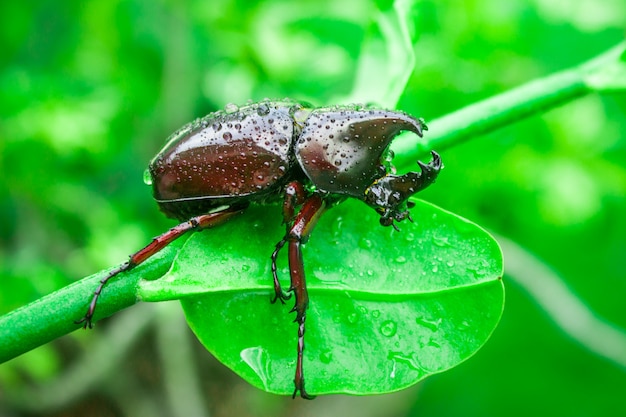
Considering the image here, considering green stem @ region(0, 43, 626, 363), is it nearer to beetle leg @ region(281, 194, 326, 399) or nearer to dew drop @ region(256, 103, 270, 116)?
beetle leg @ region(281, 194, 326, 399)

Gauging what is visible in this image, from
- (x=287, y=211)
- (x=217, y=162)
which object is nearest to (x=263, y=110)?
(x=217, y=162)

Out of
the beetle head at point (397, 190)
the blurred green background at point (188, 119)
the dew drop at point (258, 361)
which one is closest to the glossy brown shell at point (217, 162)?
the beetle head at point (397, 190)

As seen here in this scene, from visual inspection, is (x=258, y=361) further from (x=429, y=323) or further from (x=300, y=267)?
(x=429, y=323)

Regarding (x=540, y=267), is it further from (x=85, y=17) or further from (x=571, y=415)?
(x=85, y=17)

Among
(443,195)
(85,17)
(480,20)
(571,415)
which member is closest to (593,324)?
(443,195)

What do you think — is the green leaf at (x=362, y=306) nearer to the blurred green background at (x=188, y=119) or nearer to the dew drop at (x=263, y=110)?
the dew drop at (x=263, y=110)

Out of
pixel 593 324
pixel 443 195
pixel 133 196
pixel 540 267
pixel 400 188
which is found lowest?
pixel 593 324
